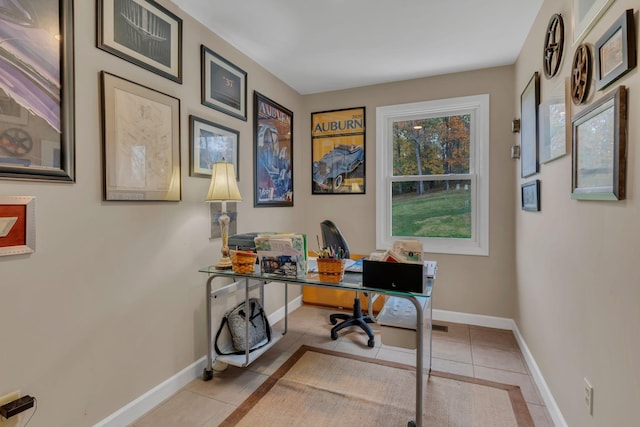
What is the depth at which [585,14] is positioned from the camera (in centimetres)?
137

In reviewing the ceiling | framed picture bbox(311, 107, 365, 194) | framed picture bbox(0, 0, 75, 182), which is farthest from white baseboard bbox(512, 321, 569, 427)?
framed picture bbox(0, 0, 75, 182)

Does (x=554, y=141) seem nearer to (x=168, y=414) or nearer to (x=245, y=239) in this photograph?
(x=245, y=239)

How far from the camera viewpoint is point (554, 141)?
→ 176 centimetres

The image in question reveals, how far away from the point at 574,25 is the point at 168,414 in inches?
119

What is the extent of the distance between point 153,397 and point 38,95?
1.74 metres

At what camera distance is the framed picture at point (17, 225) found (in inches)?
49.2

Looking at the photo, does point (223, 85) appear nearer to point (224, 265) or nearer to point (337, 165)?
point (224, 265)

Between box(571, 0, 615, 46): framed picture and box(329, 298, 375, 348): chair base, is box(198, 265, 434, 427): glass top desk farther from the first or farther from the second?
box(571, 0, 615, 46): framed picture

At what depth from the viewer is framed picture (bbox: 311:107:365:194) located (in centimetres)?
353

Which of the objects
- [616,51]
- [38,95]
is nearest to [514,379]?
[616,51]

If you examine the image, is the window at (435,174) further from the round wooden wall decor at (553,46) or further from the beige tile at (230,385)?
the beige tile at (230,385)

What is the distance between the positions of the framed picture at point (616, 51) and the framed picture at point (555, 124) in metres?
0.38

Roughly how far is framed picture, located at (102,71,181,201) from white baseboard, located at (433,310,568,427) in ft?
8.50

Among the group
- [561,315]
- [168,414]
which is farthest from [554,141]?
[168,414]
